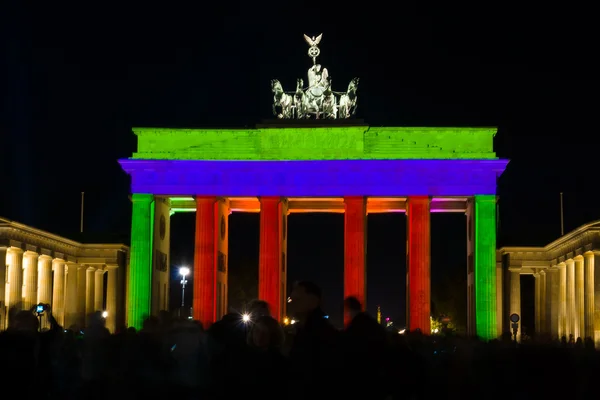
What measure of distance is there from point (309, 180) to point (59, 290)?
23217 millimetres

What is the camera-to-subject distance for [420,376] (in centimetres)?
1346

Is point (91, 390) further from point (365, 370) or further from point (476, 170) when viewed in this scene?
point (476, 170)

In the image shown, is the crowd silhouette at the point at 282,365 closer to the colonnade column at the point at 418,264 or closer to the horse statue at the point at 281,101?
the colonnade column at the point at 418,264

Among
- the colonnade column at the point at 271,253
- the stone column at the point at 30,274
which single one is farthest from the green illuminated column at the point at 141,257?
the colonnade column at the point at 271,253

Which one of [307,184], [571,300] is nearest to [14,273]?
[307,184]

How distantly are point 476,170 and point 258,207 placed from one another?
59.0 ft

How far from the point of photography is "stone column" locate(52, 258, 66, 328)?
81.8 m

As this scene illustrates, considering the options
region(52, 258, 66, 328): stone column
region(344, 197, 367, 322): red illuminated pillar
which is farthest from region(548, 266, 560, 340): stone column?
region(52, 258, 66, 328): stone column

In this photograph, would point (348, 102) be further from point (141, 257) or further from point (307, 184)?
point (141, 257)

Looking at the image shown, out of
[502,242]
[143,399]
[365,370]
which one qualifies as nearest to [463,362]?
[365,370]

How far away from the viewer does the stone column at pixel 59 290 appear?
8181 centimetres

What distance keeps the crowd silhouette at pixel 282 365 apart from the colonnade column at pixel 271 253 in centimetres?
5716

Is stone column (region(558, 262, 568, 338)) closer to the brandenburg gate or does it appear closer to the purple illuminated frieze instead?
the brandenburg gate

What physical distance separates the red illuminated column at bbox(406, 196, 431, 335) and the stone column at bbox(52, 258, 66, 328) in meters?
27.7
